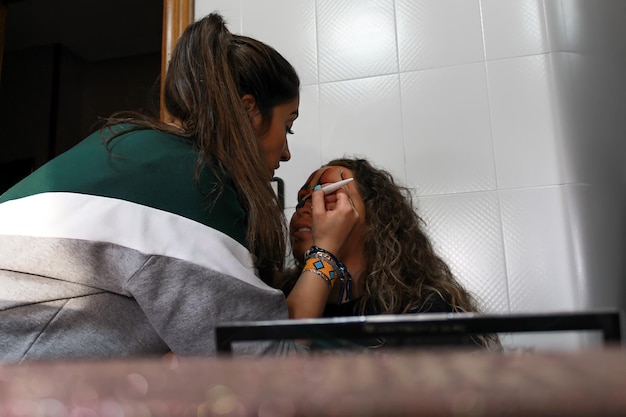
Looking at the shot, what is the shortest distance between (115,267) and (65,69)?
308 cm

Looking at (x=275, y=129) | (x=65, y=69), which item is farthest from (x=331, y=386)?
(x=65, y=69)

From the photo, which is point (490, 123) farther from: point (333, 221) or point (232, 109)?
point (232, 109)

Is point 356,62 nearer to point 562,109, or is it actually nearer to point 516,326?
point 562,109

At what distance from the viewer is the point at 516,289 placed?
134 cm

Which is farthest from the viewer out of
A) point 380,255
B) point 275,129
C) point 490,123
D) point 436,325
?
point 490,123

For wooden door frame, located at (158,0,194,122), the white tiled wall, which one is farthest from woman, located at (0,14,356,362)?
wooden door frame, located at (158,0,194,122)

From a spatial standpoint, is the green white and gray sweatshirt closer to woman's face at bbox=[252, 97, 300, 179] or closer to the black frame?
woman's face at bbox=[252, 97, 300, 179]

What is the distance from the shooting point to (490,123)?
1.44m

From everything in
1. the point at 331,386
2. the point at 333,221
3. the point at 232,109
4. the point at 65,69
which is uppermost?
the point at 65,69

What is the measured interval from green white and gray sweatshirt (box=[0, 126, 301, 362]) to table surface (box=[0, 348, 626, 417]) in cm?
52

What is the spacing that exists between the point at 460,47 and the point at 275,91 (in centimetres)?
67

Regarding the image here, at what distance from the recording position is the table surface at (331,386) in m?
0.15

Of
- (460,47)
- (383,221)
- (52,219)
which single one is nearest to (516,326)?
(52,219)

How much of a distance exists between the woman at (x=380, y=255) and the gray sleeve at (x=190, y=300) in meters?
0.45
